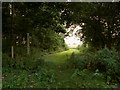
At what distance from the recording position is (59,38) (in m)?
16.8

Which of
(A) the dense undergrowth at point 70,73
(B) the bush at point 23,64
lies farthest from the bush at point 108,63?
(B) the bush at point 23,64

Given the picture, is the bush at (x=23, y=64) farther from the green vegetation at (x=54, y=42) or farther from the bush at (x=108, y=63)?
the bush at (x=108, y=63)

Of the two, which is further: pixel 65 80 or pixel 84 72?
pixel 84 72

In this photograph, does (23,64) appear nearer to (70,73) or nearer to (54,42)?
(70,73)

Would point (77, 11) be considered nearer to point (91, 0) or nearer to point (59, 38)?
point (91, 0)

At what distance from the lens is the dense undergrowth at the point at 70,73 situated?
703 centimetres

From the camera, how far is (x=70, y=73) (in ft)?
26.5

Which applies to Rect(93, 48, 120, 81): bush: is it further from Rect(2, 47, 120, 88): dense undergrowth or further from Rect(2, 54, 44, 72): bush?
Rect(2, 54, 44, 72): bush

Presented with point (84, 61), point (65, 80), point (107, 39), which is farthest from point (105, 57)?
point (107, 39)

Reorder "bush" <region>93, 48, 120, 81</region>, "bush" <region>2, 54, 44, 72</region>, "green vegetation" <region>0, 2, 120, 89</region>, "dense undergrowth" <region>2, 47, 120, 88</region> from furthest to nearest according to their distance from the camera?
"bush" <region>2, 54, 44, 72</region>
"bush" <region>93, 48, 120, 81</region>
"green vegetation" <region>0, 2, 120, 89</region>
"dense undergrowth" <region>2, 47, 120, 88</region>

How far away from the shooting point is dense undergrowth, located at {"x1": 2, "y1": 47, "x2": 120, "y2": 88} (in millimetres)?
7027

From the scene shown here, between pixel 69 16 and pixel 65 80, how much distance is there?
3904 mm

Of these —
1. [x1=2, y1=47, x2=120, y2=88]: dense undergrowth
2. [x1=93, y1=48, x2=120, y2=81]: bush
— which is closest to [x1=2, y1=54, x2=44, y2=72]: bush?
[x1=2, y1=47, x2=120, y2=88]: dense undergrowth

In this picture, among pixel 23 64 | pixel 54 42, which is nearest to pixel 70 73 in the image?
pixel 23 64
